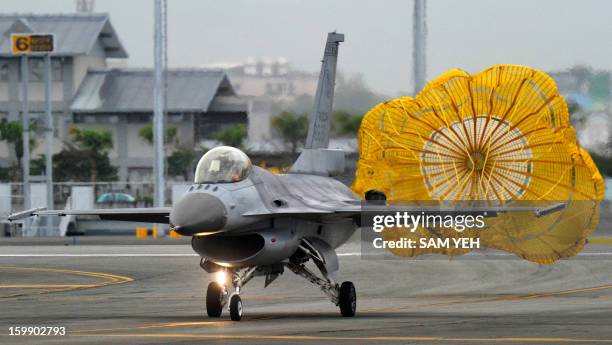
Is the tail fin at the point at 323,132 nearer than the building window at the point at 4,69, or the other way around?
the tail fin at the point at 323,132

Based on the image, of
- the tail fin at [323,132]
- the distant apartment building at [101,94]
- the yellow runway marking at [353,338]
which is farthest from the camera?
the distant apartment building at [101,94]

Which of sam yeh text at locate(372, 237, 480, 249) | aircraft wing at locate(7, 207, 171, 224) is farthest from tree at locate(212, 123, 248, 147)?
aircraft wing at locate(7, 207, 171, 224)

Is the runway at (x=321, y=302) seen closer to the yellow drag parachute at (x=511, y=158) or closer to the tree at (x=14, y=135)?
the yellow drag parachute at (x=511, y=158)

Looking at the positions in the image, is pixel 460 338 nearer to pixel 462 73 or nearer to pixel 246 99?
pixel 462 73

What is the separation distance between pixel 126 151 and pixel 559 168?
51.7 meters

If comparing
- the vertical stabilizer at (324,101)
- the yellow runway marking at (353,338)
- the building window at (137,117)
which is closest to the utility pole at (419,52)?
the vertical stabilizer at (324,101)

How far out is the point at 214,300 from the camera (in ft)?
72.9

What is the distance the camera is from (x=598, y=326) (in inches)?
751

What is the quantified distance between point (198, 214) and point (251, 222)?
146 centimetres

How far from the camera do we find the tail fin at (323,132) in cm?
2620

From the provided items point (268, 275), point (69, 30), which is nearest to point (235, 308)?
point (268, 275)

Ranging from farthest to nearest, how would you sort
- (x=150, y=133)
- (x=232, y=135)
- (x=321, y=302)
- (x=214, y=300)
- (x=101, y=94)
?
(x=101, y=94) → (x=150, y=133) → (x=232, y=135) → (x=321, y=302) → (x=214, y=300)

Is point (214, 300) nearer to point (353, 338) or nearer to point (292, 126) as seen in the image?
point (353, 338)

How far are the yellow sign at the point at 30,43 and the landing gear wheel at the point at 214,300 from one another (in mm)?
40268
